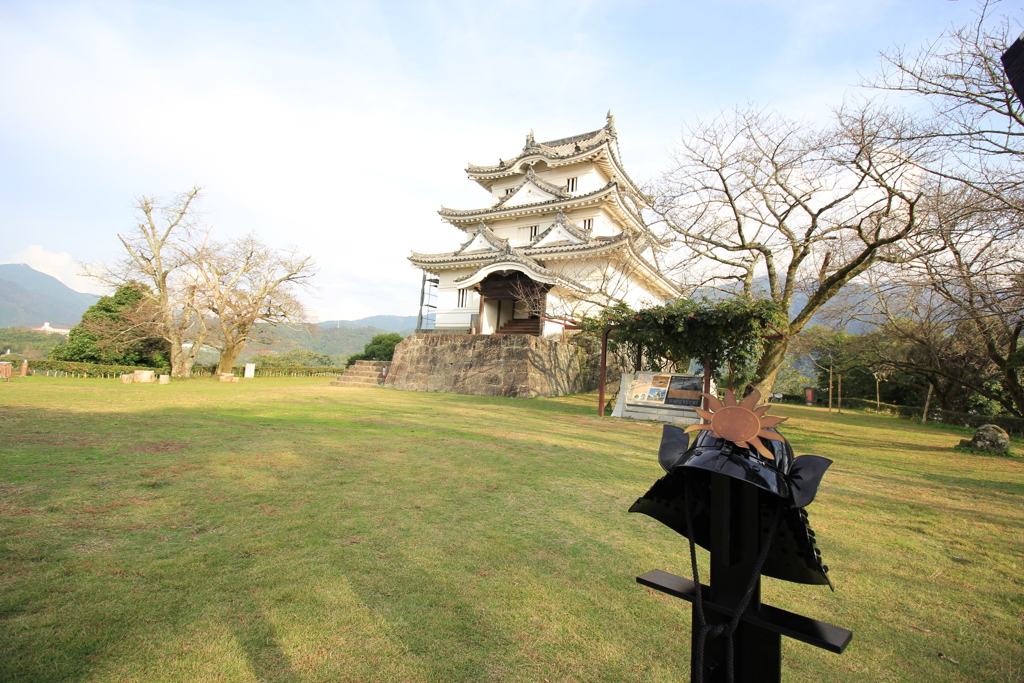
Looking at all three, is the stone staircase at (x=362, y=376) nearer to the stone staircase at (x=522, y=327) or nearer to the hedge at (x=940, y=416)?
the stone staircase at (x=522, y=327)

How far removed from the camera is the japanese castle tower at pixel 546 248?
703 inches

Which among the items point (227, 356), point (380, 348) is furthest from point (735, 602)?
point (380, 348)

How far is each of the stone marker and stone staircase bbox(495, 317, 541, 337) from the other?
12.4m

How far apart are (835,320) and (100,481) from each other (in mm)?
17621

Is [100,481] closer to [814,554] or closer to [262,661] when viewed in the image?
[262,661]

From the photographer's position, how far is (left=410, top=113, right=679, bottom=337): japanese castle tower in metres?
17.8

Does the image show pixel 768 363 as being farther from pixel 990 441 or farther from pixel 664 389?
pixel 990 441

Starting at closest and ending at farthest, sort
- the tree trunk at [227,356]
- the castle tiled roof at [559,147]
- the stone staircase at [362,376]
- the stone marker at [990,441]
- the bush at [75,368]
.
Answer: the stone marker at [990,441]
the bush at [75,368]
the stone staircase at [362,376]
the tree trunk at [227,356]
the castle tiled roof at [559,147]

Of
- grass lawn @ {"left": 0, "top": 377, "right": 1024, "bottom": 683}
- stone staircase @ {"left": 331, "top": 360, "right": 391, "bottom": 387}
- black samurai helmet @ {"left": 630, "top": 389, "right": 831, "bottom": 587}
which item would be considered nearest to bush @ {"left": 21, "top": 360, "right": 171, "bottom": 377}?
stone staircase @ {"left": 331, "top": 360, "right": 391, "bottom": 387}

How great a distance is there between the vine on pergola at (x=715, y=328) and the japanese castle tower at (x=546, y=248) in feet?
18.2

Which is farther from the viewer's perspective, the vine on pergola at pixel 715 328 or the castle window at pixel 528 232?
the castle window at pixel 528 232

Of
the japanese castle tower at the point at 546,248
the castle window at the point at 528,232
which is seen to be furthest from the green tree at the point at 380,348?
the castle window at the point at 528,232

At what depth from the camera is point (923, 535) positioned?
3.74 m

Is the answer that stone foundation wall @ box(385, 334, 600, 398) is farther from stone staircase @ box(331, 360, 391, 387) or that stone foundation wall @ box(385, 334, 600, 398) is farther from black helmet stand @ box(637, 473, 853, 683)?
black helmet stand @ box(637, 473, 853, 683)
